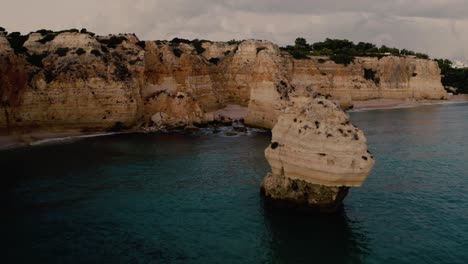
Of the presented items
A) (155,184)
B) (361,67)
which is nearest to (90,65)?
(155,184)

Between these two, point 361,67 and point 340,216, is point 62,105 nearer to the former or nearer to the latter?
point 340,216

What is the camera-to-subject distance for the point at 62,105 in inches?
2153

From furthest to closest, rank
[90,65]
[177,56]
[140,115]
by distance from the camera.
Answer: [177,56] < [140,115] < [90,65]

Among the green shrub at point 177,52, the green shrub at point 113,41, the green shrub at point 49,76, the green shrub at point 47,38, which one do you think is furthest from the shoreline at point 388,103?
the green shrub at point 49,76

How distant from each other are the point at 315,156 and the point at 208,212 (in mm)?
7182

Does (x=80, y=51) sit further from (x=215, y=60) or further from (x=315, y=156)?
(x=315, y=156)

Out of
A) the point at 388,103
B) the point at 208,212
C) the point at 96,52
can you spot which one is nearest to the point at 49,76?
the point at 96,52

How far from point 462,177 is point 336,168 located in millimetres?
15388

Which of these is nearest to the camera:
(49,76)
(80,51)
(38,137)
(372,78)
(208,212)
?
(208,212)

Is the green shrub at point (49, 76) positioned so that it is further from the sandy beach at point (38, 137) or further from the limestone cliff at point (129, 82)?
the sandy beach at point (38, 137)

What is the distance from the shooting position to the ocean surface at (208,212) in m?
20.2

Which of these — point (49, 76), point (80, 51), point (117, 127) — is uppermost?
point (80, 51)

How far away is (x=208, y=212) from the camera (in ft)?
84.9

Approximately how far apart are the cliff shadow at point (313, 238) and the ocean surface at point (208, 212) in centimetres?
5
